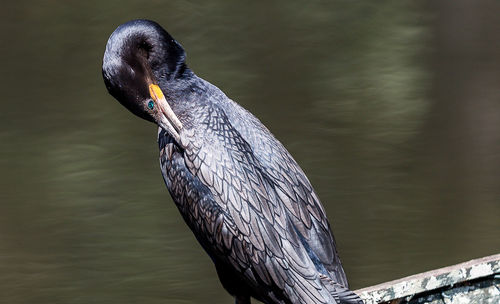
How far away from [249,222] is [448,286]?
42.6 inches

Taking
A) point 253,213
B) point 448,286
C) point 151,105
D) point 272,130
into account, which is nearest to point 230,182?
point 253,213

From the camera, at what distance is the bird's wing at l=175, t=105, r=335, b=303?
3164 mm

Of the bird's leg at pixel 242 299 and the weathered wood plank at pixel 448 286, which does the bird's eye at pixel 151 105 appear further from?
the weathered wood plank at pixel 448 286

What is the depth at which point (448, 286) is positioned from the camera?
3.85 meters

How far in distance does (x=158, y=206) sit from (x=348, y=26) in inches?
75.9

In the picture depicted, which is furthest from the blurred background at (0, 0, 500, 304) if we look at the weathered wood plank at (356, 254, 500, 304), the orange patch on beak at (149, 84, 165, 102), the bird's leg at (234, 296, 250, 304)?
the orange patch on beak at (149, 84, 165, 102)

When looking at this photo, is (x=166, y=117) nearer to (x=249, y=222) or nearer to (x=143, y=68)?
(x=143, y=68)

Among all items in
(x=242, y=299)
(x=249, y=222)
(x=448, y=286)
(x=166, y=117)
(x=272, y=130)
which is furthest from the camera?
(x=272, y=130)

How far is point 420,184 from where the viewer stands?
19.8 ft

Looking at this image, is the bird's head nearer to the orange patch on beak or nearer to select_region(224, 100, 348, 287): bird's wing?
the orange patch on beak

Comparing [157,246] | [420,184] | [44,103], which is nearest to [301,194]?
[157,246]

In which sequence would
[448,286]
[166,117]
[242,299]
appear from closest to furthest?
[166,117] < [242,299] < [448,286]

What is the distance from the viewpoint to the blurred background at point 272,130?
17.9 feet

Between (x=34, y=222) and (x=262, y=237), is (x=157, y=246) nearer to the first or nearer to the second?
(x=34, y=222)
